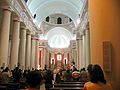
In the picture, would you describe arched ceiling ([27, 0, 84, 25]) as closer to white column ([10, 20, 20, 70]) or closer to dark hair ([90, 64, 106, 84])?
white column ([10, 20, 20, 70])

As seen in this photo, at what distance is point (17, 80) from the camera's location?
487 inches

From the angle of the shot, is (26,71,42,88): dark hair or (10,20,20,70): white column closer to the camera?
(26,71,42,88): dark hair

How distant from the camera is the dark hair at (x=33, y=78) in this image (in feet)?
9.01

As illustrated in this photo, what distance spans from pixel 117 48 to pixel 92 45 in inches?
29.9

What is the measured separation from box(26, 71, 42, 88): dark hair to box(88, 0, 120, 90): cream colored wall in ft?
11.4

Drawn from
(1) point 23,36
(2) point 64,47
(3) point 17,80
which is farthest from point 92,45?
(2) point 64,47

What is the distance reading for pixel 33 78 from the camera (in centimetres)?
275

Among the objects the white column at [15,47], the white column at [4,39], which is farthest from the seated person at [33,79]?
the white column at [15,47]

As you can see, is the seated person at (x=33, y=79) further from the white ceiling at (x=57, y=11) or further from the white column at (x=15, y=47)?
the white ceiling at (x=57, y=11)

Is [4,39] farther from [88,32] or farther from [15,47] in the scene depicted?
[88,32]

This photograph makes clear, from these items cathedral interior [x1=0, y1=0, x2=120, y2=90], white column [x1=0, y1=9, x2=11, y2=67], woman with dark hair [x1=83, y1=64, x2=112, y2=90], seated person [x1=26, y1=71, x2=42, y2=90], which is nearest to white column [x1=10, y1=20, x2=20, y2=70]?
cathedral interior [x1=0, y1=0, x2=120, y2=90]

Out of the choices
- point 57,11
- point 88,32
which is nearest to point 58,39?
point 57,11

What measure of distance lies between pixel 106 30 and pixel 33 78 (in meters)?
3.93

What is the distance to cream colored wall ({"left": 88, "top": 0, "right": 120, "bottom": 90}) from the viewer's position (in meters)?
5.98
